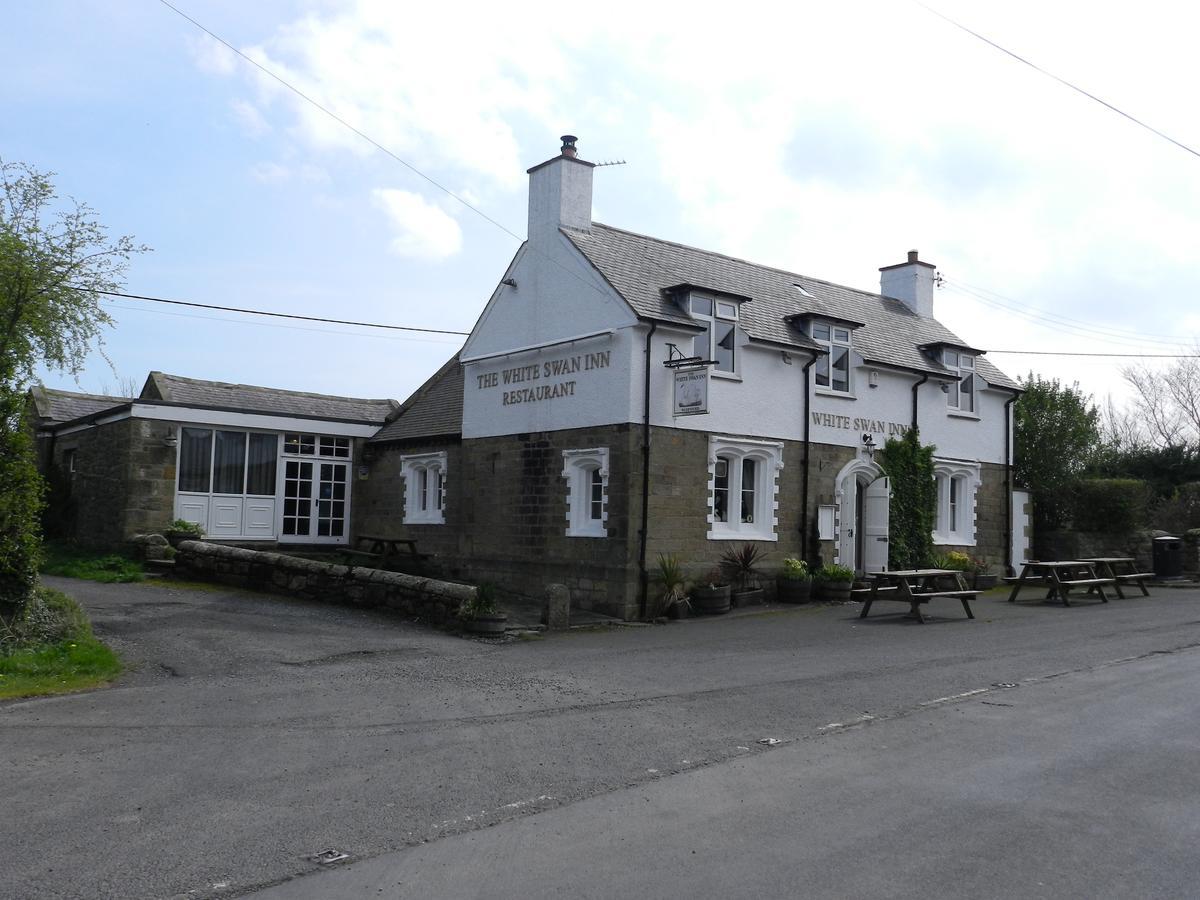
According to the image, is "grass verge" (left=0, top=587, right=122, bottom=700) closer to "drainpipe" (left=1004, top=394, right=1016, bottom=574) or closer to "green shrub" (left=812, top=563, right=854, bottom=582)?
"green shrub" (left=812, top=563, right=854, bottom=582)

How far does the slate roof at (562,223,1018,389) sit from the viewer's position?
62.8ft

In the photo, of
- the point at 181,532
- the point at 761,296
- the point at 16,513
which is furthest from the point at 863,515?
the point at 16,513

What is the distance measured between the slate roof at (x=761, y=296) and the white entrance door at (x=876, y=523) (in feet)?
9.03

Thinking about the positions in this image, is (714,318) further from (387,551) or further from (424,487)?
(387,551)

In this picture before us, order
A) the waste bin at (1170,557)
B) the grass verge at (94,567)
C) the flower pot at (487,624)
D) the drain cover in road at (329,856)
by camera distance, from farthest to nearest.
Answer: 1. the waste bin at (1170,557)
2. the grass verge at (94,567)
3. the flower pot at (487,624)
4. the drain cover in road at (329,856)

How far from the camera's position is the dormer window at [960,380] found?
2427cm

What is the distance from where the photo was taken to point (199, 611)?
624 inches

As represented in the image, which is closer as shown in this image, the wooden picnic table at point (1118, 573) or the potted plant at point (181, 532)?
the wooden picnic table at point (1118, 573)

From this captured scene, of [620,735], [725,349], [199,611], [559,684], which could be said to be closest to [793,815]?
[620,735]

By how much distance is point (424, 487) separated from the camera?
24641 mm

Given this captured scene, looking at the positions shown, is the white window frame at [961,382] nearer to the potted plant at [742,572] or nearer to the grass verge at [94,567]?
the potted plant at [742,572]

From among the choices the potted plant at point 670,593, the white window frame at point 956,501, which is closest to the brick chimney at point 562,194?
the potted plant at point 670,593

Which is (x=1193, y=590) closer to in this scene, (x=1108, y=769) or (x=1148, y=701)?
(x=1148, y=701)

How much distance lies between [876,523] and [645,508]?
6640 millimetres
